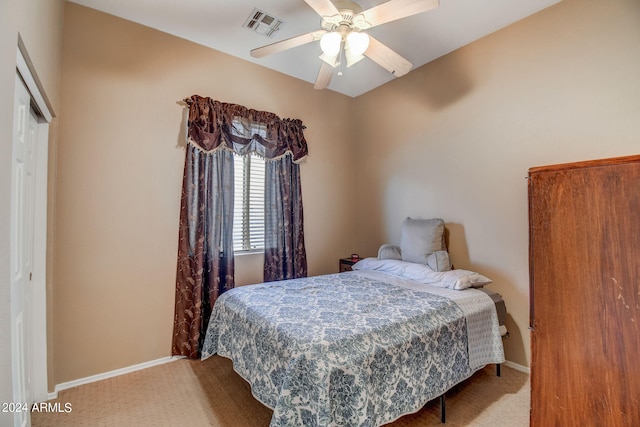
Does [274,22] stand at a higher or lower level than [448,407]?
higher

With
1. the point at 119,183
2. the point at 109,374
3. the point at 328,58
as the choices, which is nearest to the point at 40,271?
the point at 119,183

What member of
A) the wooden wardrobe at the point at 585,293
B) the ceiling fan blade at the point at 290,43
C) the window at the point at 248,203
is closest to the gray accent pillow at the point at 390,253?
the window at the point at 248,203

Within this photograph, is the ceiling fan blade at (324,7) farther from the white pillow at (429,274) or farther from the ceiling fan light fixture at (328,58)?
the white pillow at (429,274)

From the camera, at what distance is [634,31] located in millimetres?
1969

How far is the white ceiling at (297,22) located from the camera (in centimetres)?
228

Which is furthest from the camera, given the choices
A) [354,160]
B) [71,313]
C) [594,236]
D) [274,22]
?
[354,160]

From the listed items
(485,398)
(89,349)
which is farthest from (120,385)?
(485,398)

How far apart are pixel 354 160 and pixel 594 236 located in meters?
3.25

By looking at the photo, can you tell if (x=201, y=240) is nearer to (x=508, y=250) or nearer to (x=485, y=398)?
(x=485, y=398)

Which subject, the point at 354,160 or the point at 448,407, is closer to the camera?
the point at 448,407

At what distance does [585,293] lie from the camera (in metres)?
1.01

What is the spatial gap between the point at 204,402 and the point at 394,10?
2.86 metres

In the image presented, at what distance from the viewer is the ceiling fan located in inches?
65.7

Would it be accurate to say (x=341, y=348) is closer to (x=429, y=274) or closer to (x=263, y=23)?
(x=429, y=274)
